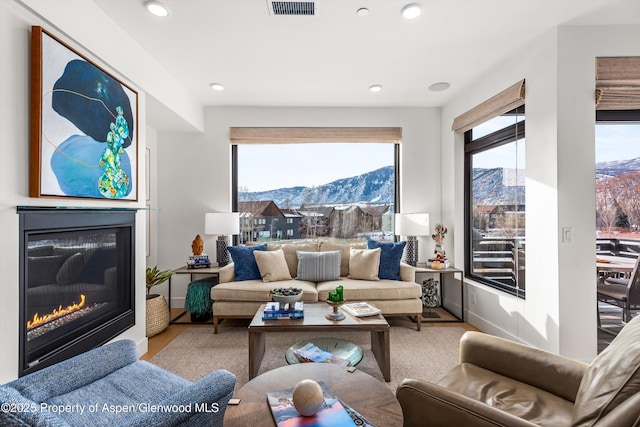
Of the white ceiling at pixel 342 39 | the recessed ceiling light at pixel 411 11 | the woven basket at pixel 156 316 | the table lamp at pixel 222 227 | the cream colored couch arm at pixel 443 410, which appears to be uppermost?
the white ceiling at pixel 342 39

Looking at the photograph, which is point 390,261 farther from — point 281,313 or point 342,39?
point 342,39

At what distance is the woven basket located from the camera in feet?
10.2

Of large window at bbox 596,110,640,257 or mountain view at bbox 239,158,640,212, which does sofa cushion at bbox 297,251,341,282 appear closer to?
mountain view at bbox 239,158,640,212

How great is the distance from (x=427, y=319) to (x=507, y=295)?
0.95 meters

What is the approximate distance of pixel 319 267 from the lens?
3500 mm

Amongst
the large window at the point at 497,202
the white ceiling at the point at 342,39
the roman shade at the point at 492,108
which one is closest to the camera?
the white ceiling at the point at 342,39

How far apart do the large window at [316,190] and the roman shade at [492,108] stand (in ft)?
3.10

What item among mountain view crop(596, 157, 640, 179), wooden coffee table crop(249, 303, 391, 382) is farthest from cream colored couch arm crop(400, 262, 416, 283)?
mountain view crop(596, 157, 640, 179)

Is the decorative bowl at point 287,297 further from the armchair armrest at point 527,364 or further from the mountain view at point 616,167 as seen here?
the mountain view at point 616,167

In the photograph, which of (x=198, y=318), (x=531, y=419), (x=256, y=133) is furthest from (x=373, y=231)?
(x=531, y=419)

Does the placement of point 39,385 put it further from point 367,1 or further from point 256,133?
point 256,133

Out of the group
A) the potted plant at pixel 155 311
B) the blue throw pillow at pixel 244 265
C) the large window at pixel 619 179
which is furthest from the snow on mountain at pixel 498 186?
the potted plant at pixel 155 311

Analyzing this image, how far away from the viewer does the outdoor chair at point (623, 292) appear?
2594 millimetres

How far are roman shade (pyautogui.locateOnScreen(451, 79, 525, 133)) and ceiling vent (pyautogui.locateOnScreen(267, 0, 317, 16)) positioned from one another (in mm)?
1917
